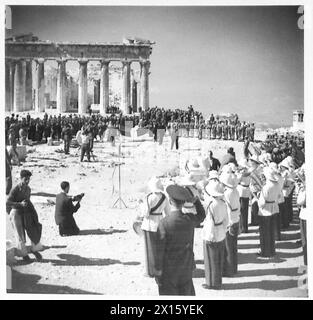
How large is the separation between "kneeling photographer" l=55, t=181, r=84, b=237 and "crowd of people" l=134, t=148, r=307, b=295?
1134 mm

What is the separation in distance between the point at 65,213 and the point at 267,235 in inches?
130

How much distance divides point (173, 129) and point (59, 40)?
269 centimetres

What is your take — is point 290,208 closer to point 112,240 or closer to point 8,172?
point 112,240

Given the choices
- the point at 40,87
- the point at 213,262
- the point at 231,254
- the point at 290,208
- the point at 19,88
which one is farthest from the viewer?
the point at 40,87

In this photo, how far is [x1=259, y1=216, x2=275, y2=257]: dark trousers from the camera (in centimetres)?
764

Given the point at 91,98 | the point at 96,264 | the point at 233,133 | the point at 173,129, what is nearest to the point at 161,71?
the point at 173,129

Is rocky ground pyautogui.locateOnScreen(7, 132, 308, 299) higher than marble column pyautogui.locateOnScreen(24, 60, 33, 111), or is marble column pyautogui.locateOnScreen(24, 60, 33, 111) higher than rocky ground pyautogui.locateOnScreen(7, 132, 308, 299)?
marble column pyautogui.locateOnScreen(24, 60, 33, 111)

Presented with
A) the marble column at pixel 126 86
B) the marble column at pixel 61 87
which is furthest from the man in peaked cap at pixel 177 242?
the marble column at pixel 61 87

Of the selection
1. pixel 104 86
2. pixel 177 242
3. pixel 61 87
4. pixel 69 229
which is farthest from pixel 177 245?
pixel 61 87

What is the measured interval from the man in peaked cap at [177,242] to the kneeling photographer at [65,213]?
1815mm

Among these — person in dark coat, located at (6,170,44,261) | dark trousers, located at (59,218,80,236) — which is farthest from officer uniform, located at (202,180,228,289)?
person in dark coat, located at (6,170,44,261)

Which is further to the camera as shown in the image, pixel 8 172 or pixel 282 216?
pixel 8 172

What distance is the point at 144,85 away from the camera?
30.3ft

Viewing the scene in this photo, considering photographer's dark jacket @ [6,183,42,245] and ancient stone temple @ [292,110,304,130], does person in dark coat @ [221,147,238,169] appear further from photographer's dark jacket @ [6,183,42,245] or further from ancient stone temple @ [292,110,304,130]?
photographer's dark jacket @ [6,183,42,245]
